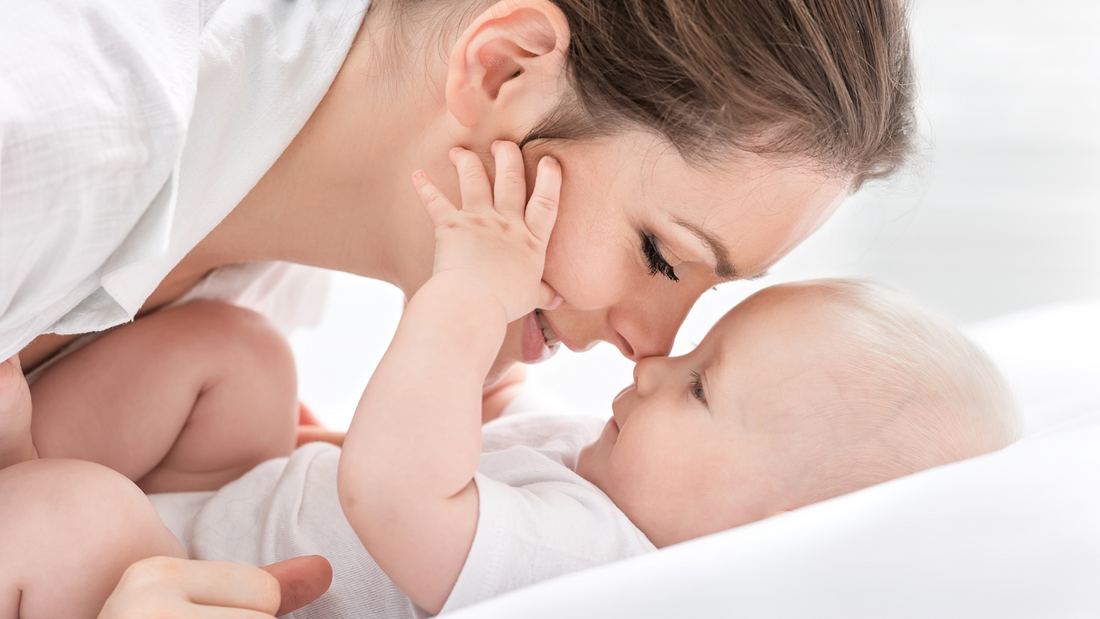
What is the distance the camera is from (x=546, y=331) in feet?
4.28

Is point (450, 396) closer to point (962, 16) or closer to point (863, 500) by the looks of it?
point (863, 500)

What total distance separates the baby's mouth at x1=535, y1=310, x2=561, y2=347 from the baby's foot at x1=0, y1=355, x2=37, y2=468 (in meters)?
0.63

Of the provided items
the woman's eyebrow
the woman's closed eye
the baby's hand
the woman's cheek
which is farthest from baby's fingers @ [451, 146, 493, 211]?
the woman's closed eye

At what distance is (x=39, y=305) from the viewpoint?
86cm

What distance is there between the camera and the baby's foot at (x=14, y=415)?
0.91 m

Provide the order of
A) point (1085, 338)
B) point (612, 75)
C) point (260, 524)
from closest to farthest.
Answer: point (612, 75) < point (260, 524) < point (1085, 338)

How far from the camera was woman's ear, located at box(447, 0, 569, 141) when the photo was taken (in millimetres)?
997

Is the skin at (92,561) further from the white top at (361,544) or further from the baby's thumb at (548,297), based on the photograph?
A: the baby's thumb at (548,297)

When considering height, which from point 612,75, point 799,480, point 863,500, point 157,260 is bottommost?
point 799,480

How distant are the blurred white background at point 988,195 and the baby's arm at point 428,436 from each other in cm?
115

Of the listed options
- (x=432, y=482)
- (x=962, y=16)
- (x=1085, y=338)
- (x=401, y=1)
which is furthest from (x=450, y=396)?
(x=962, y=16)

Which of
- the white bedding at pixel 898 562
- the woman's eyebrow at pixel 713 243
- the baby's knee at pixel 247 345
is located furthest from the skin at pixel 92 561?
the woman's eyebrow at pixel 713 243

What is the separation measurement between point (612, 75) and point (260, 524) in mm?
680

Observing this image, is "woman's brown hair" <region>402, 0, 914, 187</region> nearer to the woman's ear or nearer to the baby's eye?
the woman's ear
